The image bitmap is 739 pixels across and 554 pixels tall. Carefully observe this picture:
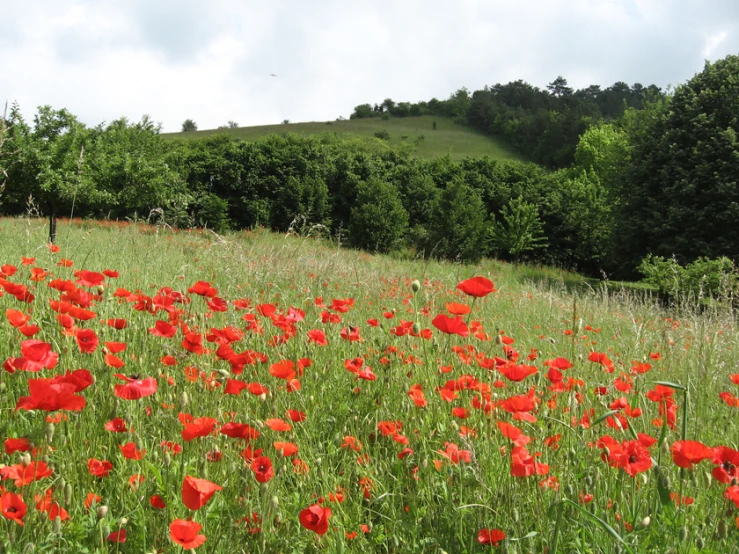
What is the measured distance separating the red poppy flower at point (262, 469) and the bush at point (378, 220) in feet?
63.4

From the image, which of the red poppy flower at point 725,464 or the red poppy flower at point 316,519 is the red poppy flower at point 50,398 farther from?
the red poppy flower at point 725,464

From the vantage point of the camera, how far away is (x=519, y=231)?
86.1 ft

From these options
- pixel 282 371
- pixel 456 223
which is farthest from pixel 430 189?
pixel 282 371

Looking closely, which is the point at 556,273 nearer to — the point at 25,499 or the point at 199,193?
the point at 199,193

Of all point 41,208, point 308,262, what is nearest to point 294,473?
point 308,262

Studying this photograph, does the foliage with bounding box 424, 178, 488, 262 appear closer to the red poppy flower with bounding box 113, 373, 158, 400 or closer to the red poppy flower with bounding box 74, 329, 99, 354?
the red poppy flower with bounding box 74, 329, 99, 354

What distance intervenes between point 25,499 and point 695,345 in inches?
148

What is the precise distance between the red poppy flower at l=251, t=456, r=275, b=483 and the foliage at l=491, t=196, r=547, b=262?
84.5 ft

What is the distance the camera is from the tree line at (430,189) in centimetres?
1399

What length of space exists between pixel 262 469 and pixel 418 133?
5896cm

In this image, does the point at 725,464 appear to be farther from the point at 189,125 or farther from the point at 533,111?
the point at 189,125

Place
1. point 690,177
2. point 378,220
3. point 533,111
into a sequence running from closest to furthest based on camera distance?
point 690,177 < point 378,220 < point 533,111

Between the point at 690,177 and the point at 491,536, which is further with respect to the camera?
the point at 690,177

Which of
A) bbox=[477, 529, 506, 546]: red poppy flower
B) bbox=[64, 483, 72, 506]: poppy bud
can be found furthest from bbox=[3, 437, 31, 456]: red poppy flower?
bbox=[477, 529, 506, 546]: red poppy flower
